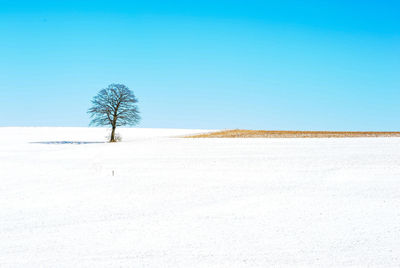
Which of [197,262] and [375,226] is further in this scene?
[375,226]

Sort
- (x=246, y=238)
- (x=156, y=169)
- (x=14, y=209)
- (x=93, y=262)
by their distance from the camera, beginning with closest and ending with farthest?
(x=93, y=262) → (x=246, y=238) → (x=14, y=209) → (x=156, y=169)

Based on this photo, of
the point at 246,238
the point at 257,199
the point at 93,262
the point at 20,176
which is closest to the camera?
the point at 93,262

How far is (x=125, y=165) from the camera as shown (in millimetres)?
18078

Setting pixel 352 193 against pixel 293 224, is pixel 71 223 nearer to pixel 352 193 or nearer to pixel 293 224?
pixel 293 224

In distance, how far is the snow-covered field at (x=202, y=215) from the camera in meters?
6.93

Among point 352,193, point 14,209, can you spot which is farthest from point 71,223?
Result: point 352,193

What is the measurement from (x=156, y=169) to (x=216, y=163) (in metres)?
3.13

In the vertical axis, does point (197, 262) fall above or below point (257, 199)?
below

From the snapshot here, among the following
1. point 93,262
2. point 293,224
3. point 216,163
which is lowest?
point 93,262

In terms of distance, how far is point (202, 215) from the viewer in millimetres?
9516

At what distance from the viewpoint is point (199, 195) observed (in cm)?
1167

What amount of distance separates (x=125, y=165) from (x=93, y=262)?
38.1 ft

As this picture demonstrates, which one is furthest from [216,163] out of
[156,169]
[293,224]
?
[293,224]

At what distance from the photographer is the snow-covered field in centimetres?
693
